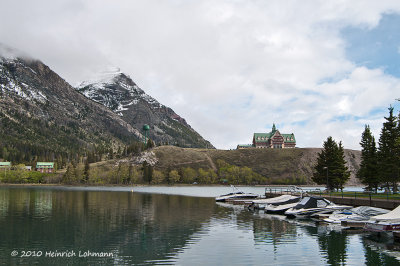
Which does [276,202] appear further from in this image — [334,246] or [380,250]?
[380,250]

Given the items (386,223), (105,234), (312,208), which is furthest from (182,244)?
(312,208)

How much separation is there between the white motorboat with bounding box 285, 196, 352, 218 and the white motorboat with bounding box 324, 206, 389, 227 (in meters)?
5.20

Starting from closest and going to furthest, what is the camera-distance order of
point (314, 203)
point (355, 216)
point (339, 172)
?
point (355, 216) → point (314, 203) → point (339, 172)

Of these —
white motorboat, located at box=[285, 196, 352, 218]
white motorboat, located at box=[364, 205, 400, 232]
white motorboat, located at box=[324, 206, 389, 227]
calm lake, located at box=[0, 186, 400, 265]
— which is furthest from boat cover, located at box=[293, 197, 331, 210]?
white motorboat, located at box=[364, 205, 400, 232]

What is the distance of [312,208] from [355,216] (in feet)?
36.3

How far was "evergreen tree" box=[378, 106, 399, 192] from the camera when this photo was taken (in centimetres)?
7382

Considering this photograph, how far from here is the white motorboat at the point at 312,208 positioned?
58.8 m

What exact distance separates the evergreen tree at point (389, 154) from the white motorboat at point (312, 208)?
2271cm

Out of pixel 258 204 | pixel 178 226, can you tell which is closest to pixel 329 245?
pixel 178 226

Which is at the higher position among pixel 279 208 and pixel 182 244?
pixel 182 244

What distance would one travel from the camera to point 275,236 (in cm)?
4131

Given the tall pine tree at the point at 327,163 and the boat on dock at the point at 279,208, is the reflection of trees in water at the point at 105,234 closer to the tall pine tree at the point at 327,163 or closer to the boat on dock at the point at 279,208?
the boat on dock at the point at 279,208

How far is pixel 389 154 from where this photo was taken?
252ft

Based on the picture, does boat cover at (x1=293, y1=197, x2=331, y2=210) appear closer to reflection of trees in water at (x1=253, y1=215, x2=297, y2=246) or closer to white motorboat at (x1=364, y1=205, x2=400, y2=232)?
reflection of trees in water at (x1=253, y1=215, x2=297, y2=246)
